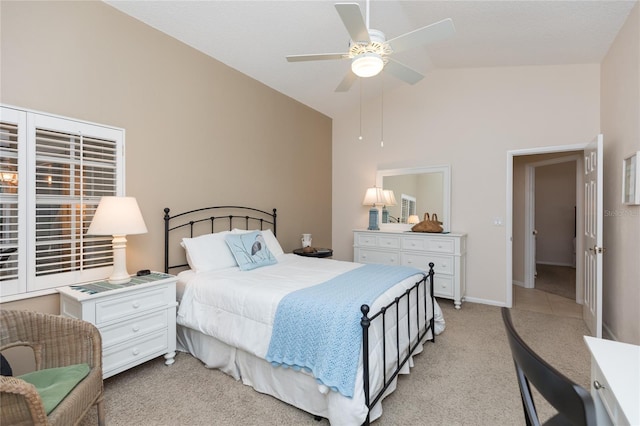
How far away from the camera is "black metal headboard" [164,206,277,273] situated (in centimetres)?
309

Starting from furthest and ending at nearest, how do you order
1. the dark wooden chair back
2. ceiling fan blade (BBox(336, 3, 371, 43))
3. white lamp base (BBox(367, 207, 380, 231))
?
1. white lamp base (BBox(367, 207, 380, 231))
2. ceiling fan blade (BBox(336, 3, 371, 43))
3. the dark wooden chair back

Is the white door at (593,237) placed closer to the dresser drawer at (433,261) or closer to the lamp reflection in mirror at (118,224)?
the dresser drawer at (433,261)

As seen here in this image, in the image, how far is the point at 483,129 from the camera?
13.9ft

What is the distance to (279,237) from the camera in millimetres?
4422

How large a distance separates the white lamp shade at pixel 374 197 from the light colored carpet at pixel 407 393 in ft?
7.68

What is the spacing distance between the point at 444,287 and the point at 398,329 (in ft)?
7.19

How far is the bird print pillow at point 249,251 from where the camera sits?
9.96ft

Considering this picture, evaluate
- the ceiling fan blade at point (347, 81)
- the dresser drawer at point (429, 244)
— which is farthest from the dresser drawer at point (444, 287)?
the ceiling fan blade at point (347, 81)

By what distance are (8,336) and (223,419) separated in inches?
51.1

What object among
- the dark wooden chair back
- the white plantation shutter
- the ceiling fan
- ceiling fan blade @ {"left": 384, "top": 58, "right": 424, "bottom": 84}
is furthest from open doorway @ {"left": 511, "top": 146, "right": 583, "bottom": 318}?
the white plantation shutter

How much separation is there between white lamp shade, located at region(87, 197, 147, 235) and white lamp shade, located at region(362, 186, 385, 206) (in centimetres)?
336

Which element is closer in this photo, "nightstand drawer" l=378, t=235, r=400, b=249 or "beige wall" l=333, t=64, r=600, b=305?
"beige wall" l=333, t=64, r=600, b=305

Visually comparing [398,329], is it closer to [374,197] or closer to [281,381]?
[281,381]

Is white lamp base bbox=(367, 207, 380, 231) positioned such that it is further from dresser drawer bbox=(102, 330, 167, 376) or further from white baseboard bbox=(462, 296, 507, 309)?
dresser drawer bbox=(102, 330, 167, 376)
